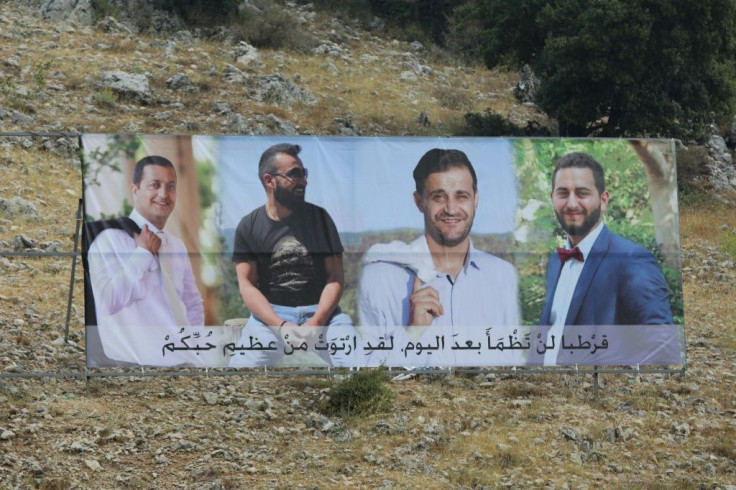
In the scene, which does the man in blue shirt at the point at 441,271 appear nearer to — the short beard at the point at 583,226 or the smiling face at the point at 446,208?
the smiling face at the point at 446,208

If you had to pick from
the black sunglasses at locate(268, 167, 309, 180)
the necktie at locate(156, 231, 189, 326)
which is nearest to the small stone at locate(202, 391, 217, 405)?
the necktie at locate(156, 231, 189, 326)

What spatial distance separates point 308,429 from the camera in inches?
374

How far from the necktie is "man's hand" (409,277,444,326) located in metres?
2.08

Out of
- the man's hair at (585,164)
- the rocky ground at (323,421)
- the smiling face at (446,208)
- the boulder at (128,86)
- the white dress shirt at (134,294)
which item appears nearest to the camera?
the rocky ground at (323,421)

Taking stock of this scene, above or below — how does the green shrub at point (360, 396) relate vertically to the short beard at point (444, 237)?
below

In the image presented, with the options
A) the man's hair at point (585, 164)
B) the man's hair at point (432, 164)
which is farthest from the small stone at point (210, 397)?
the man's hair at point (585, 164)

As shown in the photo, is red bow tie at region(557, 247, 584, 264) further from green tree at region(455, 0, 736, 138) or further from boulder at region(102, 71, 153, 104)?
boulder at region(102, 71, 153, 104)

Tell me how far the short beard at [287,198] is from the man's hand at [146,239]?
117 cm

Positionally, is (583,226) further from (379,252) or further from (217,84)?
(217,84)

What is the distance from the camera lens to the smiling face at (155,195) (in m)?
9.66

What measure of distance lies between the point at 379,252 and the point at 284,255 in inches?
34.5

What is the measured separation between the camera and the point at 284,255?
9.75 meters

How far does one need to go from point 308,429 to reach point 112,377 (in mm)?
2041

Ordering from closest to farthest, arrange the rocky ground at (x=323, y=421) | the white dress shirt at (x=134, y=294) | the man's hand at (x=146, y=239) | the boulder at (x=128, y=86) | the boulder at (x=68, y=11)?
the rocky ground at (x=323, y=421)
the white dress shirt at (x=134, y=294)
the man's hand at (x=146, y=239)
the boulder at (x=128, y=86)
the boulder at (x=68, y=11)
